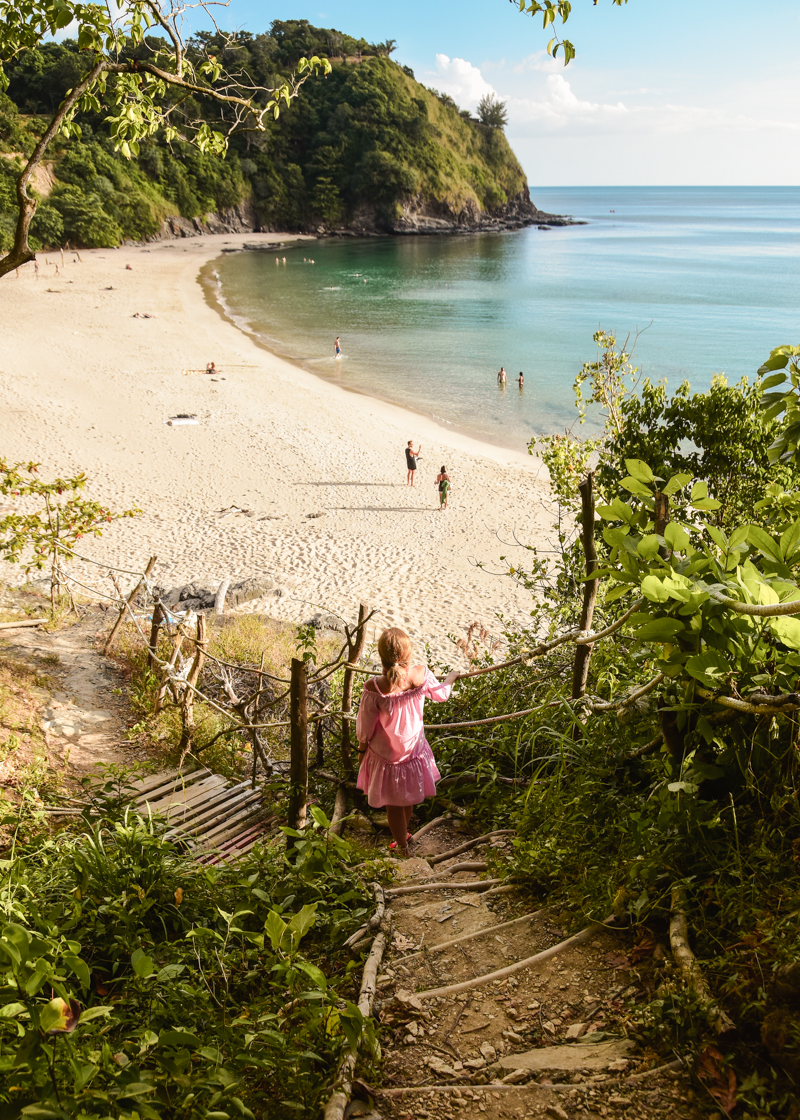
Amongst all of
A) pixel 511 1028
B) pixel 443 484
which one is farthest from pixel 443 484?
pixel 511 1028

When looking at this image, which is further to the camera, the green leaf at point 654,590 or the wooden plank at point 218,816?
the wooden plank at point 218,816

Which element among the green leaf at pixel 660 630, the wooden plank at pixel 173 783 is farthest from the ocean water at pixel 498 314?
the green leaf at pixel 660 630

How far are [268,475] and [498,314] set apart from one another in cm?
2918

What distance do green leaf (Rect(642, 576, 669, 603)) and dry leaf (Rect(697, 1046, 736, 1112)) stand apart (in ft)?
3.31

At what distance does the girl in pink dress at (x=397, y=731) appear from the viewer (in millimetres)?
3430

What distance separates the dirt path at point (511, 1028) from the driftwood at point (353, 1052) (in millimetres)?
56

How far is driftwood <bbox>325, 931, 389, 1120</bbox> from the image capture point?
162cm

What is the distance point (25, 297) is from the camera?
3300cm

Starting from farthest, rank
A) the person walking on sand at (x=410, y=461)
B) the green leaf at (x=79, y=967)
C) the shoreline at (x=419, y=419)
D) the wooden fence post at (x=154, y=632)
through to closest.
A: the shoreline at (x=419, y=419), the person walking on sand at (x=410, y=461), the wooden fence post at (x=154, y=632), the green leaf at (x=79, y=967)

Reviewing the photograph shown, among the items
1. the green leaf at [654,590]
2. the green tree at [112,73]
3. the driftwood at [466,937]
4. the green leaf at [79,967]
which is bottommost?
the driftwood at [466,937]

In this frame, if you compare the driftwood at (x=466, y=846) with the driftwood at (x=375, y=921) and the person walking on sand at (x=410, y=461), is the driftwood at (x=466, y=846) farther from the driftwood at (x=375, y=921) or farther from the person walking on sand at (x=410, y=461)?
the person walking on sand at (x=410, y=461)

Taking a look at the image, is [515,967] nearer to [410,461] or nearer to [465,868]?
[465,868]

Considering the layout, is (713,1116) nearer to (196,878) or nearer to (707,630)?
(707,630)

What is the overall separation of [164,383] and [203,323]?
35.8 feet
